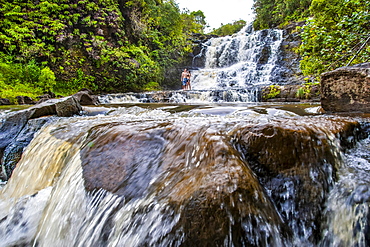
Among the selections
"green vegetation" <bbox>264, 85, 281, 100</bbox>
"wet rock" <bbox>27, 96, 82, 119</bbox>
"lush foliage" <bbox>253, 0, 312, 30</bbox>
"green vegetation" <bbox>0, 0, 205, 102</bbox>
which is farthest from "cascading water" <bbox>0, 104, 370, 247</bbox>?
"lush foliage" <bbox>253, 0, 312, 30</bbox>

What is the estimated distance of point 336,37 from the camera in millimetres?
3857

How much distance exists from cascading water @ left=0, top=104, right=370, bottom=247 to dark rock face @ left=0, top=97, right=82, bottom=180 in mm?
1661

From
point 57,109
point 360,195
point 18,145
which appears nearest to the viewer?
point 360,195

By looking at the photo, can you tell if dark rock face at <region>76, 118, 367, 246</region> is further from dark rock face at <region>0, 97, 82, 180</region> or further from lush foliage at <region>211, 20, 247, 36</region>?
lush foliage at <region>211, 20, 247, 36</region>

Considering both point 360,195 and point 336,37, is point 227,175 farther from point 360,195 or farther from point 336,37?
point 336,37

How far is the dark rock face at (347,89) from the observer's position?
10.0ft

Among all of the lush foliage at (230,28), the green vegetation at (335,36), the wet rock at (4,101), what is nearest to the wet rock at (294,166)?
the green vegetation at (335,36)

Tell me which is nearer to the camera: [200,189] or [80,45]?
[200,189]

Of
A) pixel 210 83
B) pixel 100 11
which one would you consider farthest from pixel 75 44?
pixel 210 83

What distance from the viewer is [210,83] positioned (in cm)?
1542

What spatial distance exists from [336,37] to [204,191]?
4413 millimetres

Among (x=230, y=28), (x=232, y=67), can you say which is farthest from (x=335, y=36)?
(x=230, y=28)

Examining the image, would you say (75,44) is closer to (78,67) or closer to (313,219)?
(78,67)

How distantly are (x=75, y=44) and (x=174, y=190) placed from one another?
43.3ft
